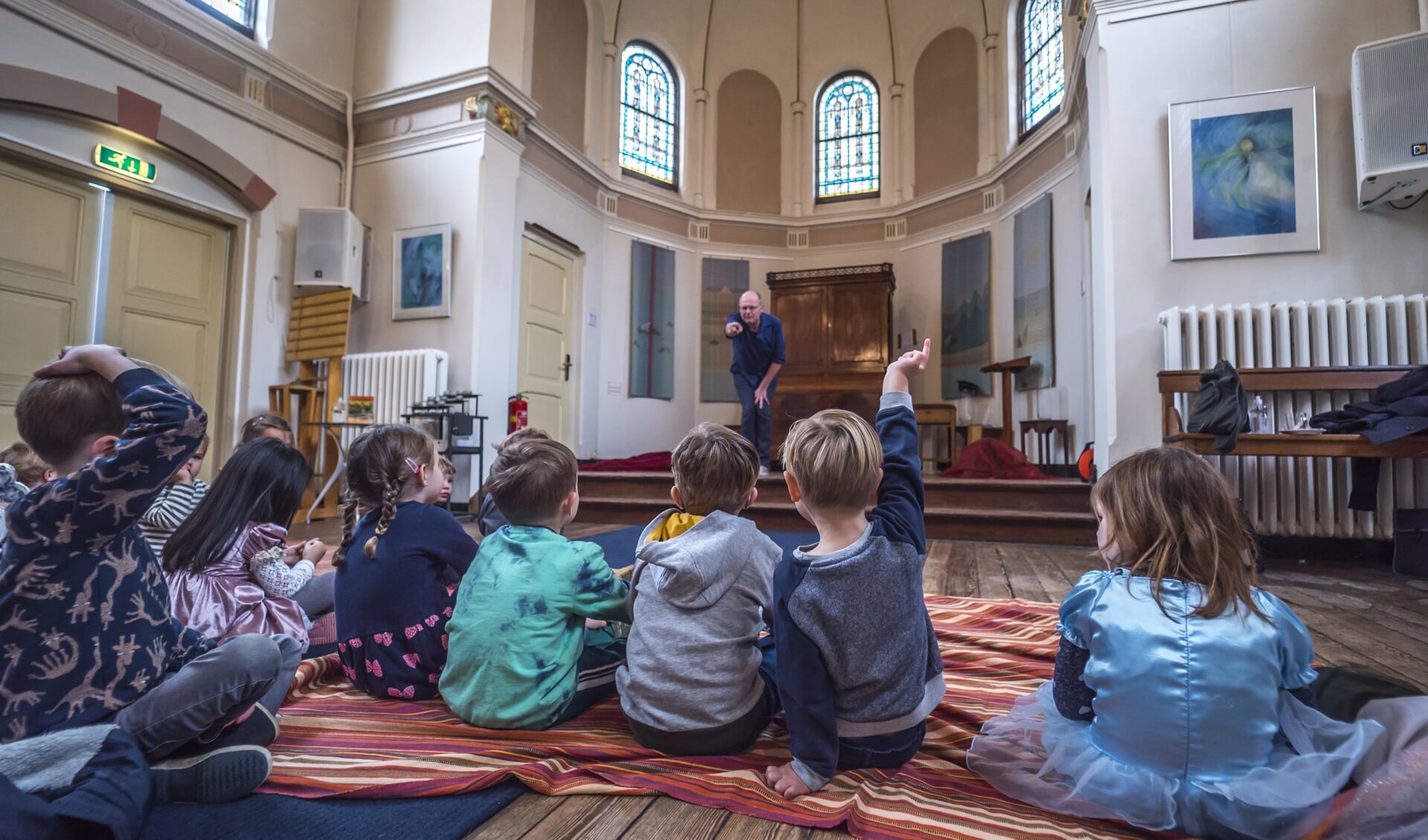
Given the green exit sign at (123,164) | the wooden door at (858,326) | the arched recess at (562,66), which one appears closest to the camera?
the green exit sign at (123,164)

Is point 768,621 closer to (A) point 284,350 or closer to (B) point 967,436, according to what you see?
(A) point 284,350

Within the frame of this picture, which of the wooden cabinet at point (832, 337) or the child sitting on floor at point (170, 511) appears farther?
the wooden cabinet at point (832, 337)

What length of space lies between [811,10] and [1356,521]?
8.03 metres

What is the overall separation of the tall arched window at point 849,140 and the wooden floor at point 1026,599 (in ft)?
18.9

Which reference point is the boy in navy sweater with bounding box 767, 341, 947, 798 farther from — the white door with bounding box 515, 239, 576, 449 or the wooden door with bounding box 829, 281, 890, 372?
the wooden door with bounding box 829, 281, 890, 372

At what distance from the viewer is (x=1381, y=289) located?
12.0 ft

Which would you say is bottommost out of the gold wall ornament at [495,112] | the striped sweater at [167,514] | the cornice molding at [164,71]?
the striped sweater at [167,514]

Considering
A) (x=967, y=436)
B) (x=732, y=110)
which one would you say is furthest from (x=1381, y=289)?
(x=732, y=110)

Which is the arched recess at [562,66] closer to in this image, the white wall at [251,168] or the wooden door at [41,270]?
the white wall at [251,168]

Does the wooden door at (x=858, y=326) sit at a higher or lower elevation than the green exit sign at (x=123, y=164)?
lower

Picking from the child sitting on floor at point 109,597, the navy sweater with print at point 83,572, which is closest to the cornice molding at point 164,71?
the child sitting on floor at point 109,597

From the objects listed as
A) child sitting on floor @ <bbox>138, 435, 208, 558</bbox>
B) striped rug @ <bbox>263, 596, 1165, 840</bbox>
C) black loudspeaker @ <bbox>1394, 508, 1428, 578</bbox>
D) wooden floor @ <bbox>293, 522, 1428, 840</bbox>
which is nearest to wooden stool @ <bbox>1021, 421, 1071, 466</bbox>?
wooden floor @ <bbox>293, 522, 1428, 840</bbox>

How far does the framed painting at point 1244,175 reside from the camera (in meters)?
3.77

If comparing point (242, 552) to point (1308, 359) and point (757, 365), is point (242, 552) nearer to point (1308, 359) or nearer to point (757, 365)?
point (757, 365)
